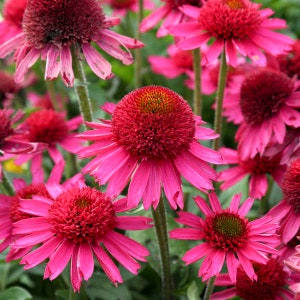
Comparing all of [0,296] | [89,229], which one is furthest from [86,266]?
[0,296]

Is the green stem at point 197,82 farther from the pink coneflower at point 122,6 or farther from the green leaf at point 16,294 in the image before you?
the pink coneflower at point 122,6

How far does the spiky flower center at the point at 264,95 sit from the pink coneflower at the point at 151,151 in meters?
0.36

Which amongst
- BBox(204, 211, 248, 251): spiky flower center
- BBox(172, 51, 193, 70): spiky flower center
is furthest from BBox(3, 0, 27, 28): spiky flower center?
BBox(204, 211, 248, 251): spiky flower center

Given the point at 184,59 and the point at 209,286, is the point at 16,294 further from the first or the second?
Result: the point at 184,59

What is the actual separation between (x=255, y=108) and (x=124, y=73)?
978mm

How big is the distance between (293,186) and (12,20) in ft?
3.07

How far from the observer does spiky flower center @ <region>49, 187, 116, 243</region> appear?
3.39 ft

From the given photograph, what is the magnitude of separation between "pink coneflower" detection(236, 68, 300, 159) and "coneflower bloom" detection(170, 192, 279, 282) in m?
0.26

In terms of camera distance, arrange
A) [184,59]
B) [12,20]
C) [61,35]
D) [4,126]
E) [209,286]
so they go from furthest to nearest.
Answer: [184,59] → [12,20] → [4,126] → [61,35] → [209,286]

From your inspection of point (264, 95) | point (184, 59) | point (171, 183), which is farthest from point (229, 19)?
point (184, 59)

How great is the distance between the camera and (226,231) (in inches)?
42.2

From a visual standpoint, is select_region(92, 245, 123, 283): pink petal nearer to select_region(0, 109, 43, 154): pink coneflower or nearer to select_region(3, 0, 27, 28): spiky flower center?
select_region(0, 109, 43, 154): pink coneflower

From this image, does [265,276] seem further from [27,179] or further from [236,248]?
[27,179]

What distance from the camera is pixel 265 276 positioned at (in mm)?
1119
